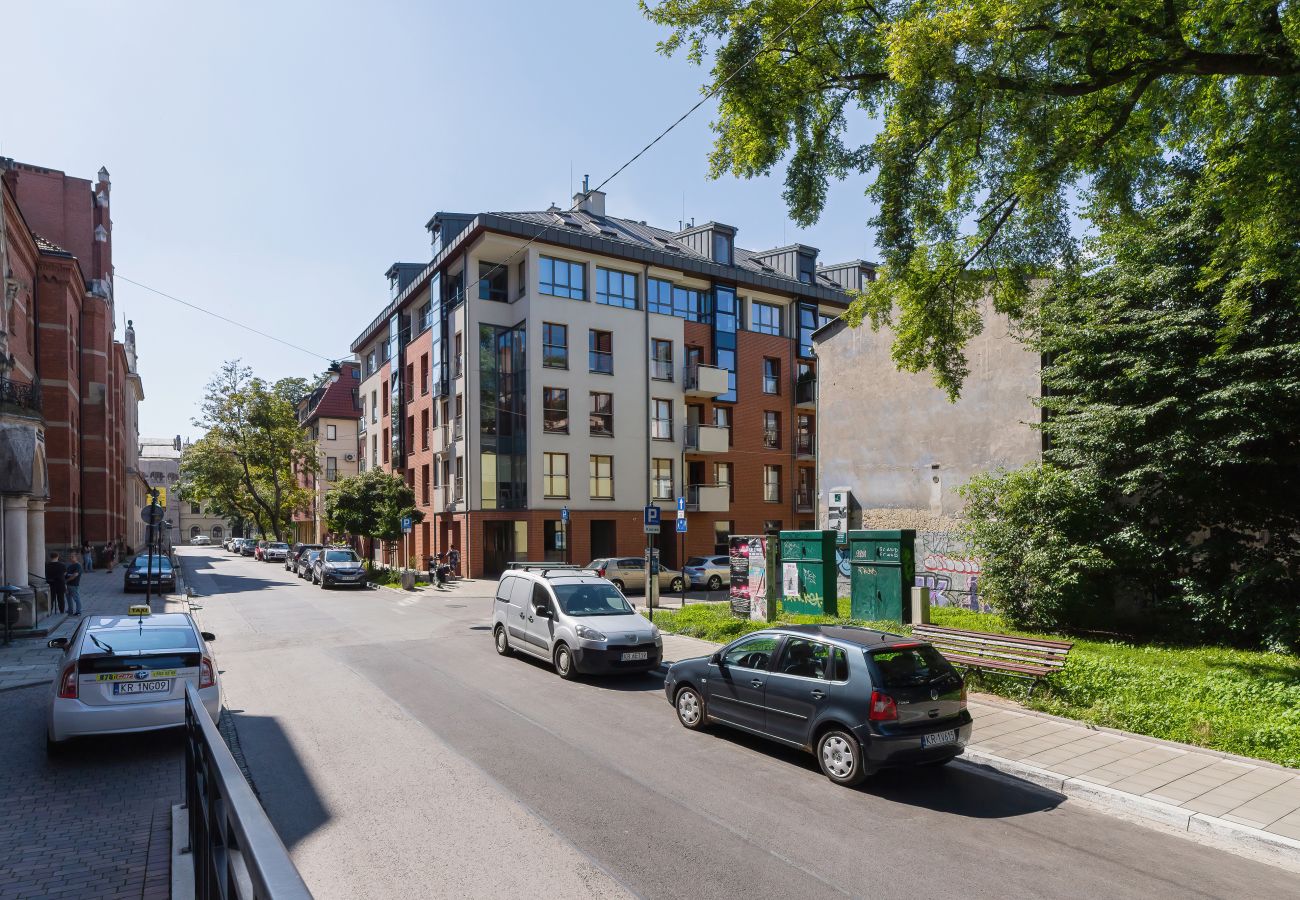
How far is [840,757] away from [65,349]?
36.8 meters

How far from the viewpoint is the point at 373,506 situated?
34969 millimetres

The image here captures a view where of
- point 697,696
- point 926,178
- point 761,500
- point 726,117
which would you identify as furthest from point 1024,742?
point 761,500

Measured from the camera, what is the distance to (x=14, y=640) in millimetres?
16078

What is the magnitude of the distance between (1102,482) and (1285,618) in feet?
11.1

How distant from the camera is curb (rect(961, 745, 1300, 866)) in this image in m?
5.91

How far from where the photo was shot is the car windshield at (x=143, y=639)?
7.91m

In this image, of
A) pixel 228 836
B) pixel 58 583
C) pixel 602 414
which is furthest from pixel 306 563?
pixel 228 836

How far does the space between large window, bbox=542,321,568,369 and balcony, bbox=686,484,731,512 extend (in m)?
9.06

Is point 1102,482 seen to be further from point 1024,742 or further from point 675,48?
point 675,48

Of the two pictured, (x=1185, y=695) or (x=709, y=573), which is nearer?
(x=1185, y=695)

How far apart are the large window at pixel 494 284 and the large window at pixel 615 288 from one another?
4237mm

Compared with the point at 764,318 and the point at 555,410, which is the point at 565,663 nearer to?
the point at 555,410

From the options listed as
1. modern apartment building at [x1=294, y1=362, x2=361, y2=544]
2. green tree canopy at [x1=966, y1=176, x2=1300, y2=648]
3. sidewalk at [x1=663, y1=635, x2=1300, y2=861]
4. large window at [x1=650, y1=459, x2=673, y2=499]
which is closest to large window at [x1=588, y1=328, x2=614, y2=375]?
large window at [x1=650, y1=459, x2=673, y2=499]

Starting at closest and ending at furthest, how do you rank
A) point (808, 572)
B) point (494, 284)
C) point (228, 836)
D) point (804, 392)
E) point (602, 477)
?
point (228, 836)
point (808, 572)
point (602, 477)
point (494, 284)
point (804, 392)
